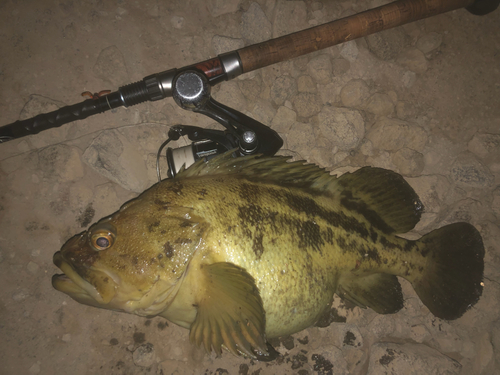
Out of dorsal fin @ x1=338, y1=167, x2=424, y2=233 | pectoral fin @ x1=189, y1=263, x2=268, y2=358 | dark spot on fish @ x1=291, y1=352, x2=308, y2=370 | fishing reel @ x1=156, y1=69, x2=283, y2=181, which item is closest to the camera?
pectoral fin @ x1=189, y1=263, x2=268, y2=358

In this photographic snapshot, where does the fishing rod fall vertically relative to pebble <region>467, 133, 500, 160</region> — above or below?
above

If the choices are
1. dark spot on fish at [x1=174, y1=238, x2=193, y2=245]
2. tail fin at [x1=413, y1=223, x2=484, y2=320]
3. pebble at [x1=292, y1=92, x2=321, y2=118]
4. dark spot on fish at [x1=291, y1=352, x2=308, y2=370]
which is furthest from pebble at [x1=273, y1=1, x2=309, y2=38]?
dark spot on fish at [x1=291, y1=352, x2=308, y2=370]

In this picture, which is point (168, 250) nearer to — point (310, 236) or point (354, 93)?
point (310, 236)

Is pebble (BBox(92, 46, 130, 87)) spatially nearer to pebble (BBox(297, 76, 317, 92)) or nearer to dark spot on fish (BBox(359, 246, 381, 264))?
pebble (BBox(297, 76, 317, 92))

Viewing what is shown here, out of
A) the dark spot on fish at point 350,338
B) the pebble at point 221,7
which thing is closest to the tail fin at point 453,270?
the dark spot on fish at point 350,338

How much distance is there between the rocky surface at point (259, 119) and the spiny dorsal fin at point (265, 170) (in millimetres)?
533

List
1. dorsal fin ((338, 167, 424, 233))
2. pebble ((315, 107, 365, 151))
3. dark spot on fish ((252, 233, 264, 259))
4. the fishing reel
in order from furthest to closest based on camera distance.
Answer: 1. pebble ((315, 107, 365, 151))
2. dorsal fin ((338, 167, 424, 233))
3. the fishing reel
4. dark spot on fish ((252, 233, 264, 259))

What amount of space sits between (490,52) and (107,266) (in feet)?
10.4

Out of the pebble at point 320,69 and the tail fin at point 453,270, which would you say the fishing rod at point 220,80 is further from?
the tail fin at point 453,270

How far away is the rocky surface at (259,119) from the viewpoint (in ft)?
6.84

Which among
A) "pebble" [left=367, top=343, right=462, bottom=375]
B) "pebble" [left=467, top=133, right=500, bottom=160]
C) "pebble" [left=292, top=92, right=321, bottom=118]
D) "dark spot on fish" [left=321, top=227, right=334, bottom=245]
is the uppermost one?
"pebble" [left=292, top=92, right=321, bottom=118]

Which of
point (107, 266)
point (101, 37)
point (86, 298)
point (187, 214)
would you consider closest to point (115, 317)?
point (86, 298)

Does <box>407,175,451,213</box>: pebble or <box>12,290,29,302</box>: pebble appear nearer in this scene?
<box>12,290,29,302</box>: pebble

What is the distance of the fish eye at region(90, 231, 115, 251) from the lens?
4.78 feet
